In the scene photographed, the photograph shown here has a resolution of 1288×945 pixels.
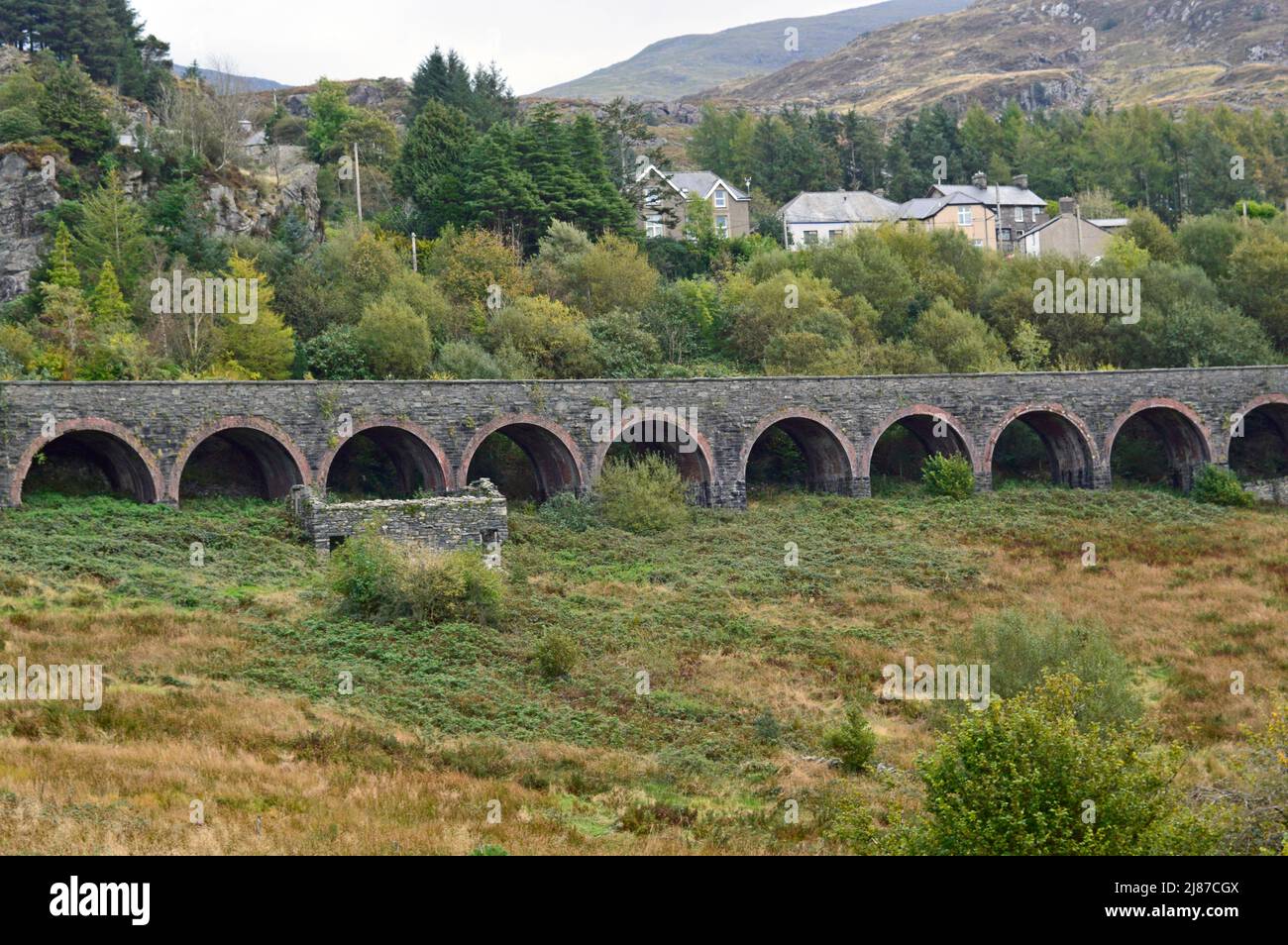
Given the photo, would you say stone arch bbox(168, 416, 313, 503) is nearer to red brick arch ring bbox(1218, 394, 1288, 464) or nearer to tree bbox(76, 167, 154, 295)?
tree bbox(76, 167, 154, 295)

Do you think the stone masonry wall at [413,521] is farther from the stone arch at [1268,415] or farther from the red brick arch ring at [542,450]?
the stone arch at [1268,415]

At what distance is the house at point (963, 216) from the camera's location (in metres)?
82.7

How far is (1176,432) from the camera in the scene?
52125 millimetres

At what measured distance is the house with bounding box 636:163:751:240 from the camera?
253 ft

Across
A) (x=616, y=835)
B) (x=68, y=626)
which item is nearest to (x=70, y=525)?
(x=68, y=626)

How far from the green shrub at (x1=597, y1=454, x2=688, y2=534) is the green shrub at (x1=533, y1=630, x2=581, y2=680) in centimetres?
1334

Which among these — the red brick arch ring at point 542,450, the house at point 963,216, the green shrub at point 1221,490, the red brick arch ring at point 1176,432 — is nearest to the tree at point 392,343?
the red brick arch ring at point 542,450

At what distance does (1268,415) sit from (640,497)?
101 ft

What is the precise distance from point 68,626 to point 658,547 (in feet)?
58.4

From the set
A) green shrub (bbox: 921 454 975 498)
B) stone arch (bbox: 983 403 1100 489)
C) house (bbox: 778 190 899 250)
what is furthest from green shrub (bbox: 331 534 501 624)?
house (bbox: 778 190 899 250)

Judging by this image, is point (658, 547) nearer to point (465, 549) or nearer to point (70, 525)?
point (465, 549)

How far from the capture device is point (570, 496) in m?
41.3

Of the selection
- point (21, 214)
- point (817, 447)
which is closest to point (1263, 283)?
point (817, 447)

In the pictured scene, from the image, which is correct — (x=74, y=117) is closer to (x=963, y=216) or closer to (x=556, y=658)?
(x=556, y=658)
